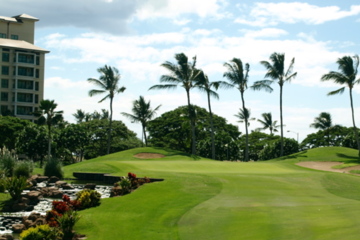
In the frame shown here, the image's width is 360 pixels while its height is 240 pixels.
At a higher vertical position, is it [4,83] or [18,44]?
[18,44]

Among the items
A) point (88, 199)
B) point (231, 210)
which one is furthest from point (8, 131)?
point (231, 210)

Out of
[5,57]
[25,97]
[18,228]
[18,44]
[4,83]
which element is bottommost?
[18,228]

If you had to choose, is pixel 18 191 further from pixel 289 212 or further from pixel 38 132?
pixel 38 132

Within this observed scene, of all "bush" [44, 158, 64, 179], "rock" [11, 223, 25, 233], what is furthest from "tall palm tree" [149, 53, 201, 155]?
"rock" [11, 223, 25, 233]

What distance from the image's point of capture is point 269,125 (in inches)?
4232

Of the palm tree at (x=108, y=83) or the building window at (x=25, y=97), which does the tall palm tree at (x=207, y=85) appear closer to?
the palm tree at (x=108, y=83)

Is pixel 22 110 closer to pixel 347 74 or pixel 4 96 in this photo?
pixel 4 96

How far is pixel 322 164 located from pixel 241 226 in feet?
124

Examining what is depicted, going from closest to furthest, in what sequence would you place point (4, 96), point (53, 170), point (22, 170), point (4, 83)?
point (22, 170), point (53, 170), point (4, 96), point (4, 83)

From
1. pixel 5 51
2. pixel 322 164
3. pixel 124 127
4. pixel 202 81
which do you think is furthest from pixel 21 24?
pixel 322 164

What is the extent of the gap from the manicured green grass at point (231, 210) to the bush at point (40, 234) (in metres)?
1.33

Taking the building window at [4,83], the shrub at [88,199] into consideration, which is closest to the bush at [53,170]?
the shrub at [88,199]

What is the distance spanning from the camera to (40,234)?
1641 centimetres

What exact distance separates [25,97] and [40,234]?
328 ft
